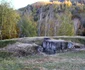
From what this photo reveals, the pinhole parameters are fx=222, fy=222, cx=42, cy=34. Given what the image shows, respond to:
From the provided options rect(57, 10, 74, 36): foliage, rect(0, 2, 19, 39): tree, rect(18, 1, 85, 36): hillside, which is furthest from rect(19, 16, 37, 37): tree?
rect(57, 10, 74, 36): foliage

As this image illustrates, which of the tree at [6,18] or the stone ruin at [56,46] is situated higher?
the tree at [6,18]

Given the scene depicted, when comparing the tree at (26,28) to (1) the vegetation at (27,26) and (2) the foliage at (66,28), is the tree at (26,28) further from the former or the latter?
(2) the foliage at (66,28)

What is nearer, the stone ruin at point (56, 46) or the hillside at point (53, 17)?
the stone ruin at point (56, 46)

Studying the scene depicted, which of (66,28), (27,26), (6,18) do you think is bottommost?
(66,28)

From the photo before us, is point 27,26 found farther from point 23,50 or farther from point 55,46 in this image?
point 23,50

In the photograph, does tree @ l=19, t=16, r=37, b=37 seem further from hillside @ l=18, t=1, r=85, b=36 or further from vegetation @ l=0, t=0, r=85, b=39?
hillside @ l=18, t=1, r=85, b=36

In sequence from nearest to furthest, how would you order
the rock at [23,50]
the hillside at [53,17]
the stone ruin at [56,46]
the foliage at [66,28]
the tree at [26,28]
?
the rock at [23,50] → the stone ruin at [56,46] → the foliage at [66,28] → the tree at [26,28] → the hillside at [53,17]

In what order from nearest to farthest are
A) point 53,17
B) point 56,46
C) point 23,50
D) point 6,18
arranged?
point 23,50
point 56,46
point 6,18
point 53,17

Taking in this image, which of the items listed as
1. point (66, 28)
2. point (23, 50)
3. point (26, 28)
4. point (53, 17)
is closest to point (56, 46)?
point (23, 50)

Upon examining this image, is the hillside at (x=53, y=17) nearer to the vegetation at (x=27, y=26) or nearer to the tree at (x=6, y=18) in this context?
the vegetation at (x=27, y=26)

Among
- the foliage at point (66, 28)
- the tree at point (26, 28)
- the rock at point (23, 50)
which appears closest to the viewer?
the rock at point (23, 50)

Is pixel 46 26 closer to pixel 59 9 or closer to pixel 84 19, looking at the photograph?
pixel 84 19

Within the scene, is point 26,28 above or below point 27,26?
below

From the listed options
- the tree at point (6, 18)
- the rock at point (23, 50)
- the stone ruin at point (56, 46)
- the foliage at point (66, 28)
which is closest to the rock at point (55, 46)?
the stone ruin at point (56, 46)
